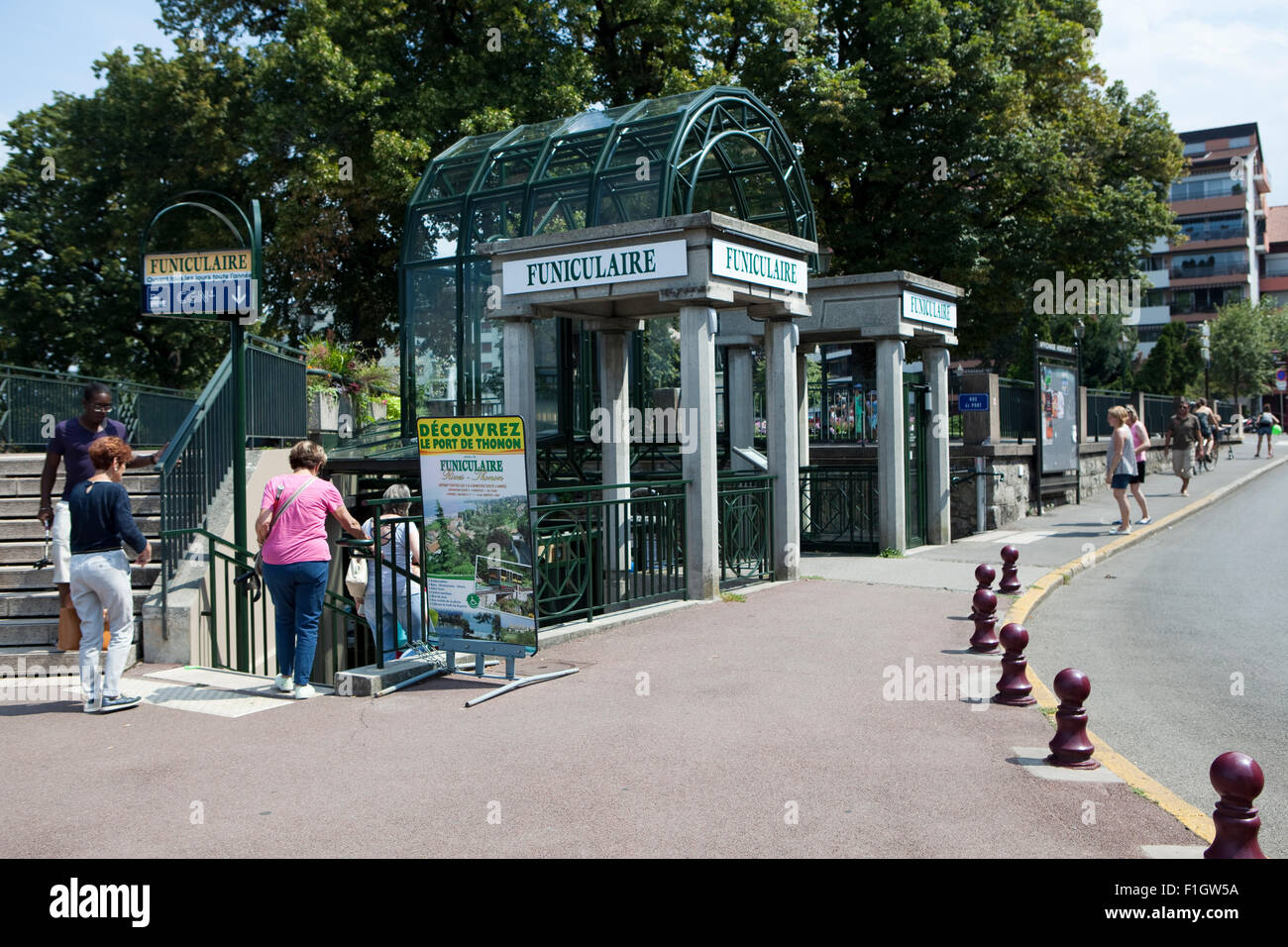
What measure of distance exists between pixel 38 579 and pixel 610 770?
22.8 feet

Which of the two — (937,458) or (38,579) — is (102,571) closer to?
(38,579)

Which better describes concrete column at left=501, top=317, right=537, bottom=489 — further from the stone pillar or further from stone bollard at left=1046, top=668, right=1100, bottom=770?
the stone pillar

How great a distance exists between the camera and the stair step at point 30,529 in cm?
1067

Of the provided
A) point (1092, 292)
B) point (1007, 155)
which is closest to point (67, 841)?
point (1007, 155)

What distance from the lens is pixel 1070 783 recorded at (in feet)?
17.4

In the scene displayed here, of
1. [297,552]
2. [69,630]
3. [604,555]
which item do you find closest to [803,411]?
[604,555]

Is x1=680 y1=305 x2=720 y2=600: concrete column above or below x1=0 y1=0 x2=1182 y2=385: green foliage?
below

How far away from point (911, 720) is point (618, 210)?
27.8 feet

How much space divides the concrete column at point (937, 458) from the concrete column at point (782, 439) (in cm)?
429

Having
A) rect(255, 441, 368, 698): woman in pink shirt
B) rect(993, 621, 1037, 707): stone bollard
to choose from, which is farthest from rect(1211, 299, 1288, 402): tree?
rect(255, 441, 368, 698): woman in pink shirt

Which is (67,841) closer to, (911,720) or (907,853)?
(907,853)

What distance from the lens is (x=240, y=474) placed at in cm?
1015

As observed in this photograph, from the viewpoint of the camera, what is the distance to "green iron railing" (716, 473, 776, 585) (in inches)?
465

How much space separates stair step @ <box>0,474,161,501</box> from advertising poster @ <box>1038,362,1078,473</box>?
1460 cm
